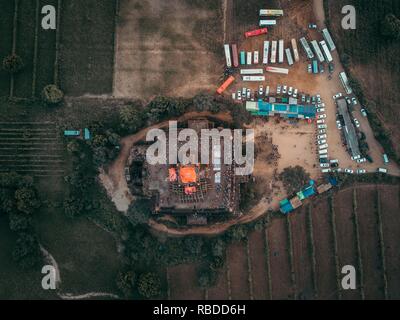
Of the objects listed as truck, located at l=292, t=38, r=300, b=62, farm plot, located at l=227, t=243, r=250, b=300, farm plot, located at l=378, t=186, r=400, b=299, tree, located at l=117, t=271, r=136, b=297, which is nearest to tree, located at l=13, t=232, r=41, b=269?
tree, located at l=117, t=271, r=136, b=297

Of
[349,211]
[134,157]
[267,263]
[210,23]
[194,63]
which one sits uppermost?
[210,23]

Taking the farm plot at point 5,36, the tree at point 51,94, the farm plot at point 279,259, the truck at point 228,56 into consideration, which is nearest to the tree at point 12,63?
the farm plot at point 5,36

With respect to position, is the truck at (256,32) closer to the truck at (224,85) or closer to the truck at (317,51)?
the truck at (224,85)

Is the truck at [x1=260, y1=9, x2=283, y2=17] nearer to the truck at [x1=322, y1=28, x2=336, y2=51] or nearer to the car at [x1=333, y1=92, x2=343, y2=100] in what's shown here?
the truck at [x1=322, y1=28, x2=336, y2=51]

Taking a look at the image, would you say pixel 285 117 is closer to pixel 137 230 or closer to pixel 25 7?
pixel 137 230

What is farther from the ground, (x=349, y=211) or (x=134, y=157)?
(x=134, y=157)

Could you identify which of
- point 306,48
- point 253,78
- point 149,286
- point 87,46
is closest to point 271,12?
point 306,48

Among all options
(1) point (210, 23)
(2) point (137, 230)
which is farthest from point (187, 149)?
(1) point (210, 23)
